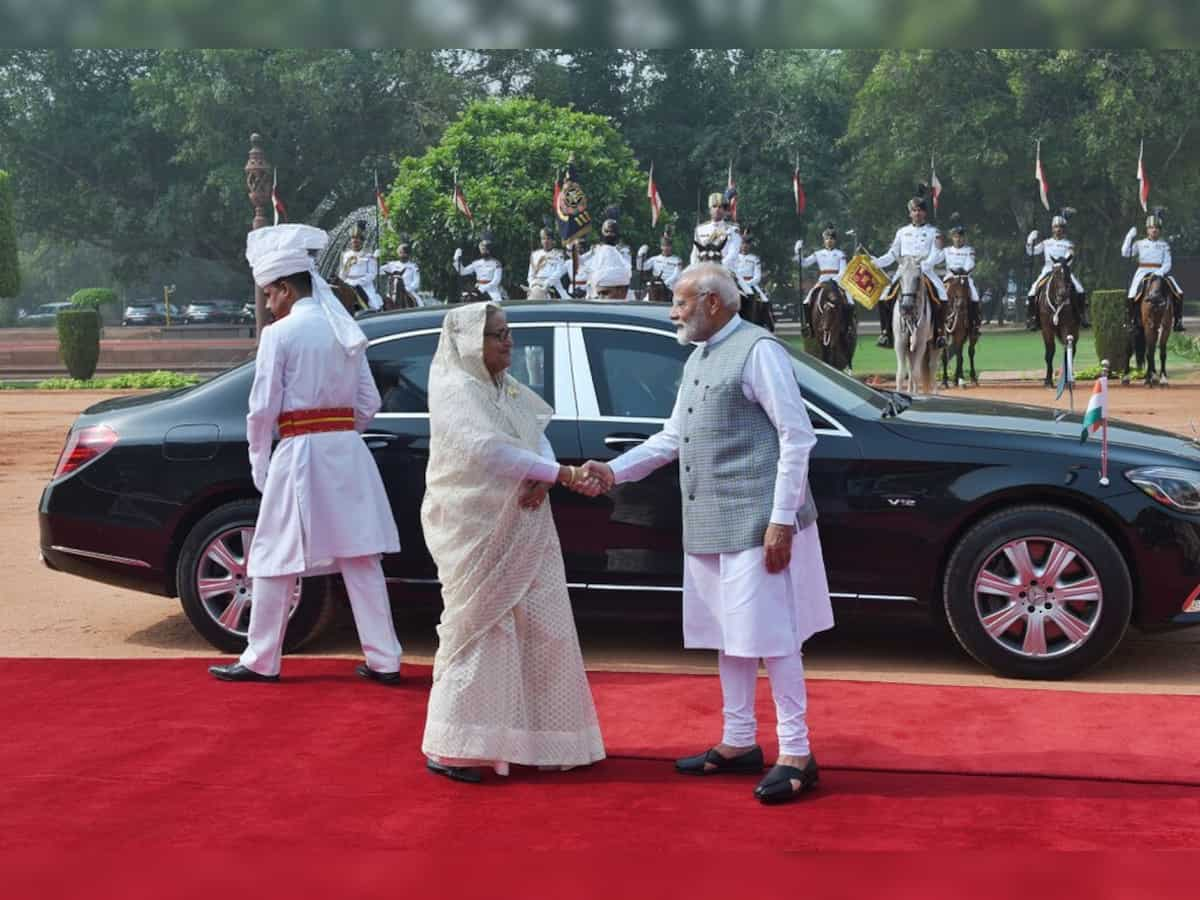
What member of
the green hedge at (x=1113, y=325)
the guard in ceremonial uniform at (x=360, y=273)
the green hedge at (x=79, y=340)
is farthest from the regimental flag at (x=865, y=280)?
the green hedge at (x=79, y=340)

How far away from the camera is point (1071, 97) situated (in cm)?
5556

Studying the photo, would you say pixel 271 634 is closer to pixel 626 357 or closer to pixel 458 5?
pixel 626 357

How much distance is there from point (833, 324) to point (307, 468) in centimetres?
1929

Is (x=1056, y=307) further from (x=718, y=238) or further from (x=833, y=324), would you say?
(x=718, y=238)

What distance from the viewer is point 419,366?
23.9 ft

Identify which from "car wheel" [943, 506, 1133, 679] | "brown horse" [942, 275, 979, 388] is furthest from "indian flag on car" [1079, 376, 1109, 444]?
"brown horse" [942, 275, 979, 388]

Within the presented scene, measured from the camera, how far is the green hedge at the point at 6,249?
138 ft

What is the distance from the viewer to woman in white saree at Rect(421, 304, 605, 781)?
5.12 metres

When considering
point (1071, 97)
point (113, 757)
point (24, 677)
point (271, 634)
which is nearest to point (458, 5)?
point (113, 757)

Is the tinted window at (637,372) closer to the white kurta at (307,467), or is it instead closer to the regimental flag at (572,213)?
the white kurta at (307,467)

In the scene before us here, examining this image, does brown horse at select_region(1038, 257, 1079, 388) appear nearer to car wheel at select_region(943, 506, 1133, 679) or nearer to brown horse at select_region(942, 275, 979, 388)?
brown horse at select_region(942, 275, 979, 388)

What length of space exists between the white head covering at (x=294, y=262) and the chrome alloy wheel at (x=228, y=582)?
1.17 metres

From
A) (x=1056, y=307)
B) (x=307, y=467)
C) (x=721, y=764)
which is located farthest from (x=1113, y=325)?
(x=721, y=764)

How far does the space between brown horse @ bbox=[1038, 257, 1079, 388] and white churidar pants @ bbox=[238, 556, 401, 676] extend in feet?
70.2
